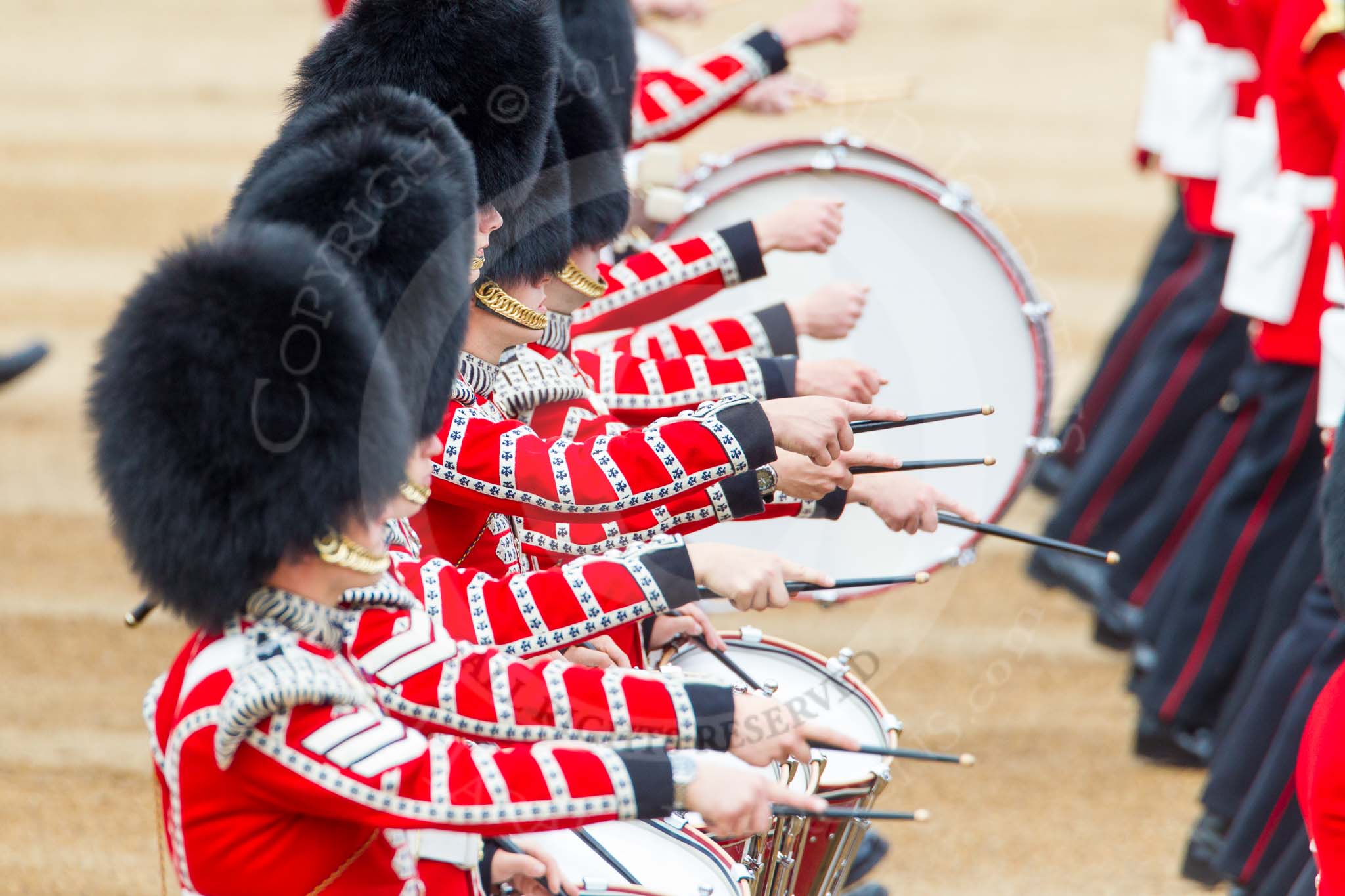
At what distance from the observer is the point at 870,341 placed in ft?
9.53

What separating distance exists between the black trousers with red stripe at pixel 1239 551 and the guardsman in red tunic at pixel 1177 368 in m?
0.40

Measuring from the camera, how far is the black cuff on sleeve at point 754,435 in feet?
6.78

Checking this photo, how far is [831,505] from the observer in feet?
8.00

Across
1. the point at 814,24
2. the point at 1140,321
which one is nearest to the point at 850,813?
the point at 814,24

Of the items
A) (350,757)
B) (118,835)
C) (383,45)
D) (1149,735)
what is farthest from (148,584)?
(1149,735)

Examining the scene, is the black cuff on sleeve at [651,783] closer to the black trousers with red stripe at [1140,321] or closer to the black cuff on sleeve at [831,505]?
the black cuff on sleeve at [831,505]

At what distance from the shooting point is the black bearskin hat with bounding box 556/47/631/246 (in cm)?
243

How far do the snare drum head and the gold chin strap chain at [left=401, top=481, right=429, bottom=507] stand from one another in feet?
2.10

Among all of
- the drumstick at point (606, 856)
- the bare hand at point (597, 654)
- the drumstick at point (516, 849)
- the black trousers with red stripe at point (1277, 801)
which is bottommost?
the black trousers with red stripe at point (1277, 801)

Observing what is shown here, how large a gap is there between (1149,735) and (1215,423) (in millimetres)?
773

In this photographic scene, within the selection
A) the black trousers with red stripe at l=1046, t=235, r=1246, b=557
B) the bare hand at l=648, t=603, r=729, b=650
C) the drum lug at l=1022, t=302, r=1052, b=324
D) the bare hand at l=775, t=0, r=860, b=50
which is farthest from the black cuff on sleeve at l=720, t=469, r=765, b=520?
the black trousers with red stripe at l=1046, t=235, r=1246, b=557

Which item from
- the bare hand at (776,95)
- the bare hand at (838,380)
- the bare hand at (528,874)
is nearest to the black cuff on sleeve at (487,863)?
the bare hand at (528,874)

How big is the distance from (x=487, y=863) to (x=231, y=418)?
65 cm

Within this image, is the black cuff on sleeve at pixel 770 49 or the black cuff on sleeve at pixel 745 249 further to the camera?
the black cuff on sleeve at pixel 770 49
